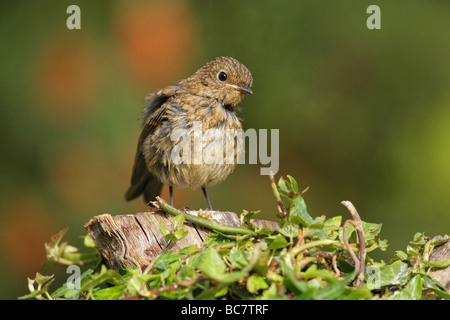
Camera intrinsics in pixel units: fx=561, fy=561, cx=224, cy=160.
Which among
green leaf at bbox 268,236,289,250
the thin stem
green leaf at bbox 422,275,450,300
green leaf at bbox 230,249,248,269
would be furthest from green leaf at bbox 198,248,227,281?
green leaf at bbox 422,275,450,300

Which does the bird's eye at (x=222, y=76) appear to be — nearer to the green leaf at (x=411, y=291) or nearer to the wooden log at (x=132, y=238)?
the wooden log at (x=132, y=238)

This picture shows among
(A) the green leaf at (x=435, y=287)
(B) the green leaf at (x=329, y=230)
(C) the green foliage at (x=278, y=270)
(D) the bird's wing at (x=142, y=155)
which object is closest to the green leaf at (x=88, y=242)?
(C) the green foliage at (x=278, y=270)

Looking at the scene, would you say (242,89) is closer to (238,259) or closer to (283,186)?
(283,186)

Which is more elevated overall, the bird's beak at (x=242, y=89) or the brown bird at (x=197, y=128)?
the bird's beak at (x=242, y=89)

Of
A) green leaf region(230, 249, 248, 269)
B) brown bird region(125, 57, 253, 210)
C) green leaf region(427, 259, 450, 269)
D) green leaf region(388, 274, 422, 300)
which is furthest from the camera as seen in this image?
brown bird region(125, 57, 253, 210)

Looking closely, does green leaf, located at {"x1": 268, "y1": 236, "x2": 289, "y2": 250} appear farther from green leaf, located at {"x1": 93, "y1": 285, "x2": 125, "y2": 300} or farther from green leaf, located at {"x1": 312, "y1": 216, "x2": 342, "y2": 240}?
green leaf, located at {"x1": 93, "y1": 285, "x2": 125, "y2": 300}

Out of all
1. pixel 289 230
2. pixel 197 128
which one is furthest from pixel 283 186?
pixel 197 128

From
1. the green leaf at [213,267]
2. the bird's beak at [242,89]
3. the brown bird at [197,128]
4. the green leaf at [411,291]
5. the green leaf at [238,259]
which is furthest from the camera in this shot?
the bird's beak at [242,89]
